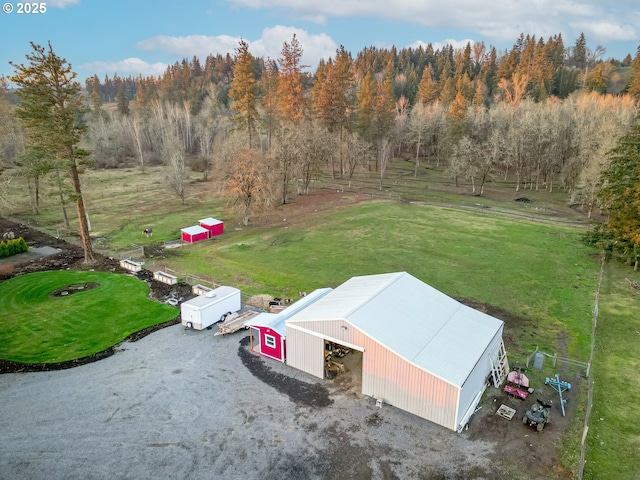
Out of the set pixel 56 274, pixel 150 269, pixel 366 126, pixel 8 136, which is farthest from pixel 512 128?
pixel 8 136

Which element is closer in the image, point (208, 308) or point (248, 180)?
point (208, 308)

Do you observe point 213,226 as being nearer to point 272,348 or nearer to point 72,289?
point 72,289

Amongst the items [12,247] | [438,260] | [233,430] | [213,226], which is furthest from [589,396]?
[12,247]

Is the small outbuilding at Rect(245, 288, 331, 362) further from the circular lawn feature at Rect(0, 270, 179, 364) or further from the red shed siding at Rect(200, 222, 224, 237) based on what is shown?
the red shed siding at Rect(200, 222, 224, 237)

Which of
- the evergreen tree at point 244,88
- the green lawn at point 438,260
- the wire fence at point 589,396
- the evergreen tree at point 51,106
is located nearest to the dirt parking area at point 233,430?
the wire fence at point 589,396

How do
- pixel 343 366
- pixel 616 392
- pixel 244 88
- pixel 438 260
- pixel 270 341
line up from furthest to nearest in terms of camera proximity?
pixel 244 88
pixel 438 260
pixel 270 341
pixel 343 366
pixel 616 392
